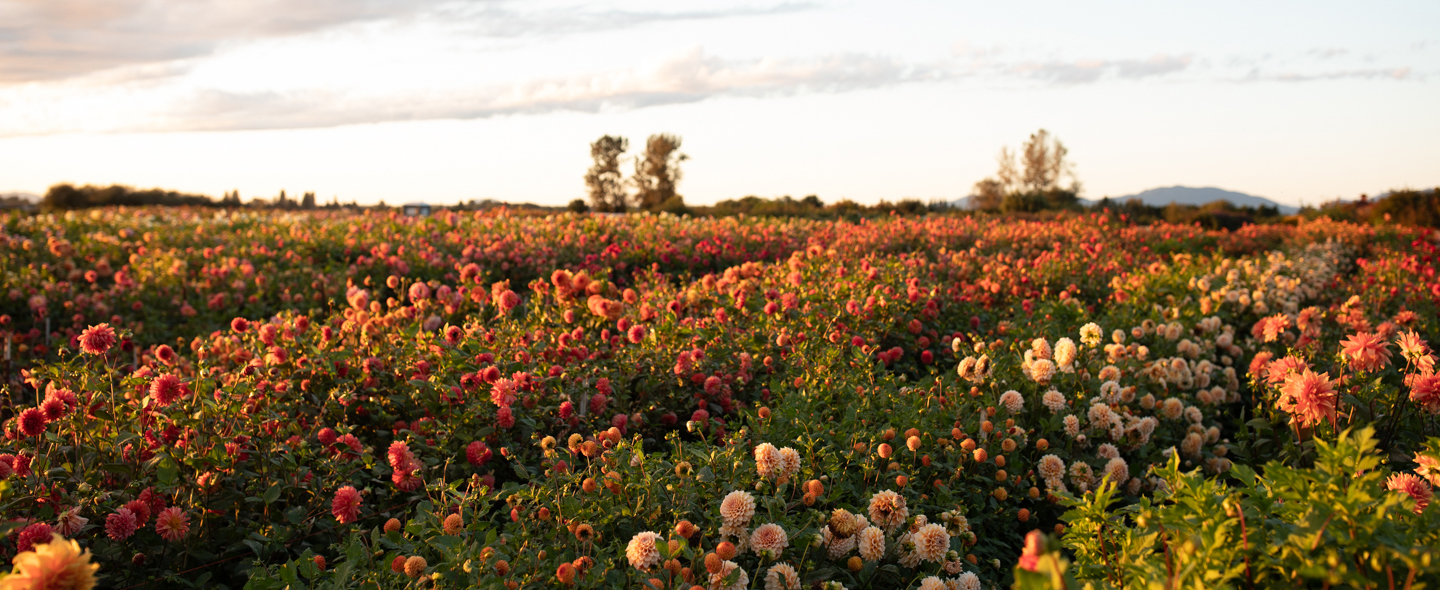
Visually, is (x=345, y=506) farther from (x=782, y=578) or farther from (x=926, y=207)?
(x=926, y=207)

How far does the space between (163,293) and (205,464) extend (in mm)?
5969

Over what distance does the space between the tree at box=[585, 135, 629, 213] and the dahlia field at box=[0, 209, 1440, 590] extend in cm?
3513

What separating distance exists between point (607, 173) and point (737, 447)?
40.0 metres

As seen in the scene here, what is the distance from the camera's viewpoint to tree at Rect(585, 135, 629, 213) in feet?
136

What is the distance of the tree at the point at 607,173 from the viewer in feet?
136

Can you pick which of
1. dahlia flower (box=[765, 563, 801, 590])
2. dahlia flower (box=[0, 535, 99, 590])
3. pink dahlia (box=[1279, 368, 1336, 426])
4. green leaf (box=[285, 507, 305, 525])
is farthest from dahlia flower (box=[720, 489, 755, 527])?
pink dahlia (box=[1279, 368, 1336, 426])

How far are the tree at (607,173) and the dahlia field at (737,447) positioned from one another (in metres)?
35.1

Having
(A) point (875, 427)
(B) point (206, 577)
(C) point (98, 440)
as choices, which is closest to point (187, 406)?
(C) point (98, 440)

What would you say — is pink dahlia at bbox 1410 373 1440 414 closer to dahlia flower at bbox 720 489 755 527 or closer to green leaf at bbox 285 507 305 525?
dahlia flower at bbox 720 489 755 527

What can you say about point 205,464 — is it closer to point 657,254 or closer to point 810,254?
point 810,254

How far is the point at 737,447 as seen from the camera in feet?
9.27

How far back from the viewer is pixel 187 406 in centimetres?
320

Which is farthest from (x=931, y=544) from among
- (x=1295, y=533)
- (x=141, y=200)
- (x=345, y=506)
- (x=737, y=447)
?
(x=141, y=200)

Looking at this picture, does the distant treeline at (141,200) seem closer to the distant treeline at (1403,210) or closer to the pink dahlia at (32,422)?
the pink dahlia at (32,422)
